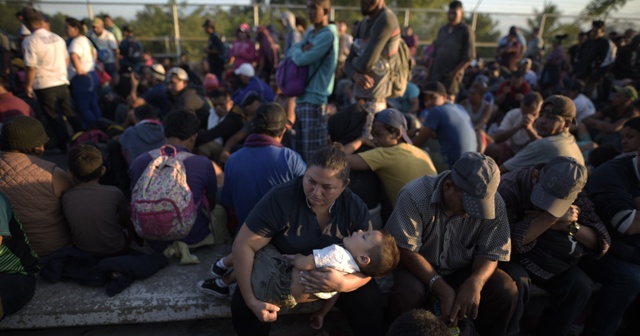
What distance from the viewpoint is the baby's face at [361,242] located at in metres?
2.26

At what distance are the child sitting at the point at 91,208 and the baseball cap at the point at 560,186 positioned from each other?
119 inches

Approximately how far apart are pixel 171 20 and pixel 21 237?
1169cm

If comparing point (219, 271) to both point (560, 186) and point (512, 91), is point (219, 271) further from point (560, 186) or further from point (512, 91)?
point (512, 91)

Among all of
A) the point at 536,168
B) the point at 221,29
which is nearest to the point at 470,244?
the point at 536,168

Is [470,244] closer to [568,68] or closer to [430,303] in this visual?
[430,303]

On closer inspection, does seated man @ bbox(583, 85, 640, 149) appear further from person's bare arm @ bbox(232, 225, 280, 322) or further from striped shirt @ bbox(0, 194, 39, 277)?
striped shirt @ bbox(0, 194, 39, 277)

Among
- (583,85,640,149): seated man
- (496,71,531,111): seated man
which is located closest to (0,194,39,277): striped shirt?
(583,85,640,149): seated man

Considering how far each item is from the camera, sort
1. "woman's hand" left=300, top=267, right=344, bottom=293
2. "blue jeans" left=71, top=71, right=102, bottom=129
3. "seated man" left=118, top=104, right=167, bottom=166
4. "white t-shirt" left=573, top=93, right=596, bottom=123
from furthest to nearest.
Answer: "blue jeans" left=71, top=71, right=102, bottom=129, "white t-shirt" left=573, top=93, right=596, bottom=123, "seated man" left=118, top=104, right=167, bottom=166, "woman's hand" left=300, top=267, right=344, bottom=293

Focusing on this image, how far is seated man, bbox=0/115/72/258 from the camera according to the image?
275cm

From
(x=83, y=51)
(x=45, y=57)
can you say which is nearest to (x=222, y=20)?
(x=83, y=51)

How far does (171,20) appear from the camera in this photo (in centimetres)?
1264

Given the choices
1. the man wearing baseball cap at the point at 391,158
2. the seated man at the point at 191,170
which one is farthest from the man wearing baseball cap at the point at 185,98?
the man wearing baseball cap at the point at 391,158

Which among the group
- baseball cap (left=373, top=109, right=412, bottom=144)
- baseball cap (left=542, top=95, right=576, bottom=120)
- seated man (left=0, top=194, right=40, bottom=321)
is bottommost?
seated man (left=0, top=194, right=40, bottom=321)

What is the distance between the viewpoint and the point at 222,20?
1345 centimetres
